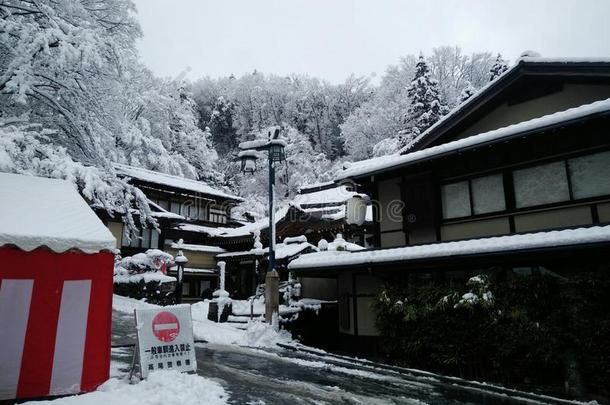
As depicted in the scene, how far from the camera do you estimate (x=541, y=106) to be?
1236 centimetres

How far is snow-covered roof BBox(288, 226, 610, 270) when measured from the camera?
9133 mm

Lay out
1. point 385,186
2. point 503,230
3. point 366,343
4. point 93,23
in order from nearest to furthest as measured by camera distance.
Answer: point 503,230, point 93,23, point 366,343, point 385,186

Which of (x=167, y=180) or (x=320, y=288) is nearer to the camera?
(x=320, y=288)

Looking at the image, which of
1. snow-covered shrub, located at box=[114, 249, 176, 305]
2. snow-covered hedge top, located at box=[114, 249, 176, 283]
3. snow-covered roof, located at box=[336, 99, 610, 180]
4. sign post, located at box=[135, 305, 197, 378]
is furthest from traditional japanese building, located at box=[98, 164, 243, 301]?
sign post, located at box=[135, 305, 197, 378]

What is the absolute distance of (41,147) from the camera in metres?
9.75

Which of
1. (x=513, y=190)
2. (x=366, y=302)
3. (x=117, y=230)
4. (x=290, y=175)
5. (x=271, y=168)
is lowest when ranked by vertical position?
(x=366, y=302)

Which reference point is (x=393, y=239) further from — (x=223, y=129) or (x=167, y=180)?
(x=223, y=129)

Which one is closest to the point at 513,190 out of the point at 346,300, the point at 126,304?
the point at 346,300

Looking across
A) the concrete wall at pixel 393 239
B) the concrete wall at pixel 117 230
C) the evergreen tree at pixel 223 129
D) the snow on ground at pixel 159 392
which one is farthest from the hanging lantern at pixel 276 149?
the evergreen tree at pixel 223 129

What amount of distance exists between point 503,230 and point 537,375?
13.1ft

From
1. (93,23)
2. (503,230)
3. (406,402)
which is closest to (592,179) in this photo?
(503,230)

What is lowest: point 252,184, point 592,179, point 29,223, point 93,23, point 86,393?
point 86,393

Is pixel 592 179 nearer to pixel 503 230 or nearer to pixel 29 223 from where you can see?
pixel 503 230

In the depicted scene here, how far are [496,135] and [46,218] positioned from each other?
10940mm
